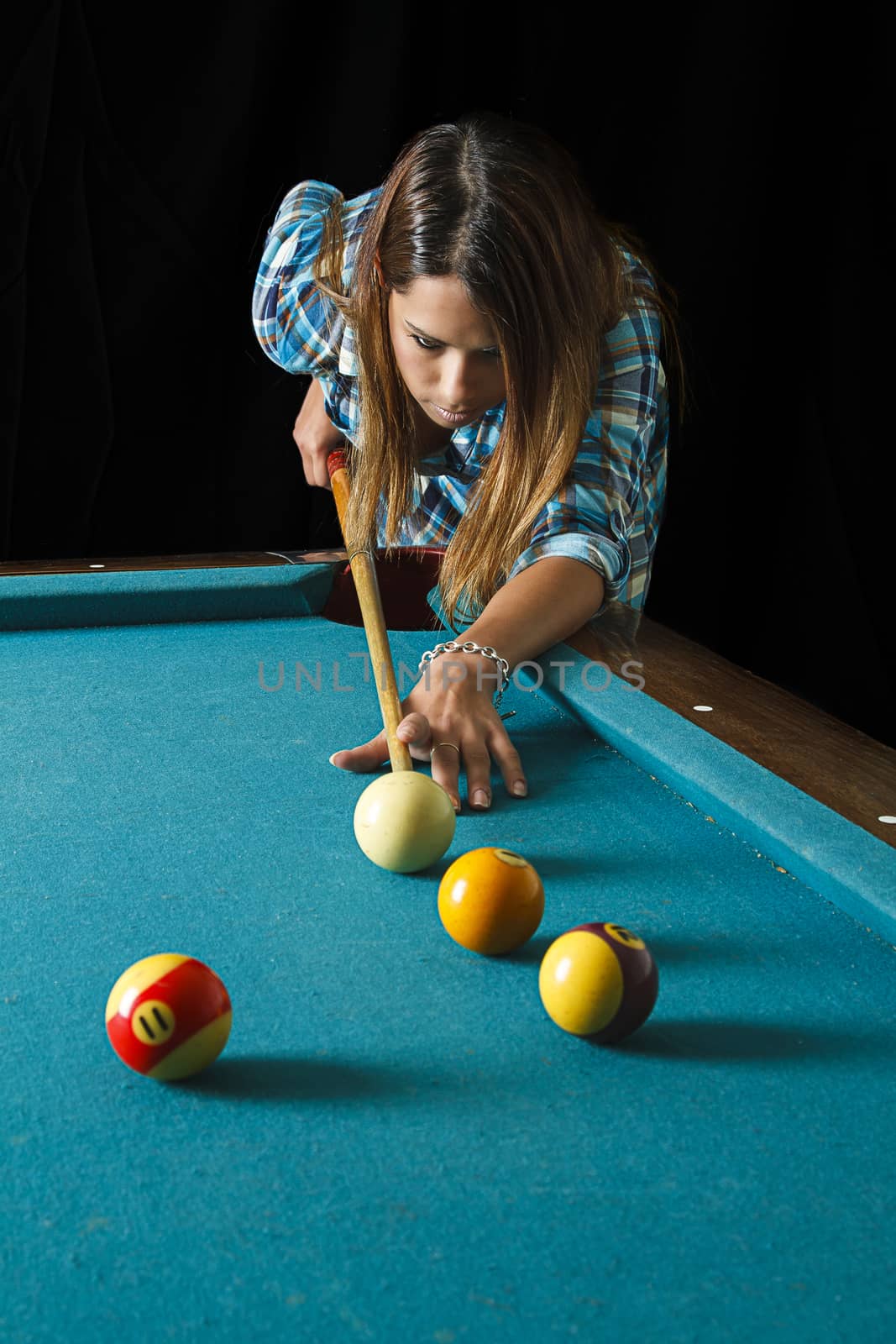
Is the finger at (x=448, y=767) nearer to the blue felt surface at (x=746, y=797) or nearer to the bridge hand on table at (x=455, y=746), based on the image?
the bridge hand on table at (x=455, y=746)

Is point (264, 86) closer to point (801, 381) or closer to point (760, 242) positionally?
point (760, 242)

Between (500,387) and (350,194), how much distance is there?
5.13 feet

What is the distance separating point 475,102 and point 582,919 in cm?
279

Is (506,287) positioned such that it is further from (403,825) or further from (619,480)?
(403,825)

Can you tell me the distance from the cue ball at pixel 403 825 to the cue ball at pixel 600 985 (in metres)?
0.24

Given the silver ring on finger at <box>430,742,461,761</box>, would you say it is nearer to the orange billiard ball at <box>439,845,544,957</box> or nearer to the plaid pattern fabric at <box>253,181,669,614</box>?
the orange billiard ball at <box>439,845,544,957</box>

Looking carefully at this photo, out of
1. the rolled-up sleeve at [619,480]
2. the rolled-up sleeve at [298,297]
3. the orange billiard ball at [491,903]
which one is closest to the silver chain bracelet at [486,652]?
the rolled-up sleeve at [619,480]

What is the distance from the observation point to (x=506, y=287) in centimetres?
177

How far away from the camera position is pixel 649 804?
140cm

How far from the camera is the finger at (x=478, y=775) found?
141 cm

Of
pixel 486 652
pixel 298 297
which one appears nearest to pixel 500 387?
pixel 486 652

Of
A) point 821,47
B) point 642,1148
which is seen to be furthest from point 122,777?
point 821,47

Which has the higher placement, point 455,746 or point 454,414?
point 454,414

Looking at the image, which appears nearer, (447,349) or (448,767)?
(448,767)
